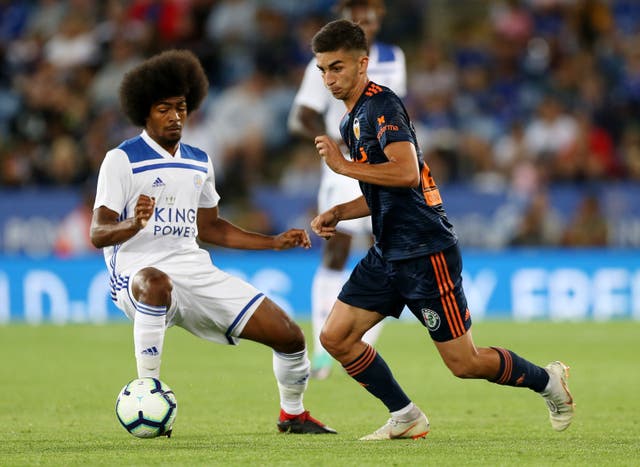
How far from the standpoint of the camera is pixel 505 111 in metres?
17.9

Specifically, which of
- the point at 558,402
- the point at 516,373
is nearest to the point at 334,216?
the point at 516,373

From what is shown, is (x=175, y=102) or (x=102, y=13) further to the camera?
(x=102, y=13)

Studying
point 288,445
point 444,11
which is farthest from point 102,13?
point 288,445

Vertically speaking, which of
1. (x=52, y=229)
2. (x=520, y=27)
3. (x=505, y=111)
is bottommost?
(x=52, y=229)

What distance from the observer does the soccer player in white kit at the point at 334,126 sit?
Answer: 977 cm

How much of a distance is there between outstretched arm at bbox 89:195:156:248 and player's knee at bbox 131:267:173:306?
0.27 meters

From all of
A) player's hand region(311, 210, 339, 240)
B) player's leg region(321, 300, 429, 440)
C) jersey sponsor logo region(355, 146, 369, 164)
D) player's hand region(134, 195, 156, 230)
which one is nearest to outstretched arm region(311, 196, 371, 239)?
player's hand region(311, 210, 339, 240)

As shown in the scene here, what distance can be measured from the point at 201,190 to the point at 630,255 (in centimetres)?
951

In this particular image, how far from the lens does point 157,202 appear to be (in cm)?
689

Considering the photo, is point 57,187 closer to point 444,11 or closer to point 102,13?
point 102,13

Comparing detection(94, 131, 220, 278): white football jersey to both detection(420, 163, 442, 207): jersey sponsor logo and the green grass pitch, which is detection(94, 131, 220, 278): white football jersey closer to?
the green grass pitch

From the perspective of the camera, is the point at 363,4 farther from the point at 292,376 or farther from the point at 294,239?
the point at 292,376

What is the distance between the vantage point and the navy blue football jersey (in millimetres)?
6328

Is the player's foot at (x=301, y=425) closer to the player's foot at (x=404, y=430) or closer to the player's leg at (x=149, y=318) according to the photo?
the player's foot at (x=404, y=430)
